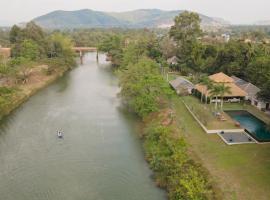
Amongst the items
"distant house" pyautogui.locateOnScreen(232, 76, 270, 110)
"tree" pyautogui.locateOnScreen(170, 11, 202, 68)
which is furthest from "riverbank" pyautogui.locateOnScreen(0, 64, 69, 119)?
"distant house" pyautogui.locateOnScreen(232, 76, 270, 110)

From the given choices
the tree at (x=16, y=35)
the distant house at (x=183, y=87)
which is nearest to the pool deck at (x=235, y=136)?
the distant house at (x=183, y=87)

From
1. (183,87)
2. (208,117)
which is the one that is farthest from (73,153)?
(183,87)

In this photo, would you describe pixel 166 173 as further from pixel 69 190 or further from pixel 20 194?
pixel 20 194

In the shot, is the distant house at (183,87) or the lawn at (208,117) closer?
the lawn at (208,117)

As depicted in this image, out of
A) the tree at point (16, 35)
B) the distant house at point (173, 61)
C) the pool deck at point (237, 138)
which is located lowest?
the pool deck at point (237, 138)

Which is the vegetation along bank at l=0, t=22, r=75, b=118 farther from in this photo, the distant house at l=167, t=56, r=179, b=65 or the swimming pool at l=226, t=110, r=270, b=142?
the swimming pool at l=226, t=110, r=270, b=142

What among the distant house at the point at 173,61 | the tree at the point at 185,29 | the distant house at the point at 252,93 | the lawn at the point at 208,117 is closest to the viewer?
the lawn at the point at 208,117

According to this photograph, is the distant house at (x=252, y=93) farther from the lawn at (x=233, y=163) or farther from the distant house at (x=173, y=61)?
the distant house at (x=173, y=61)
